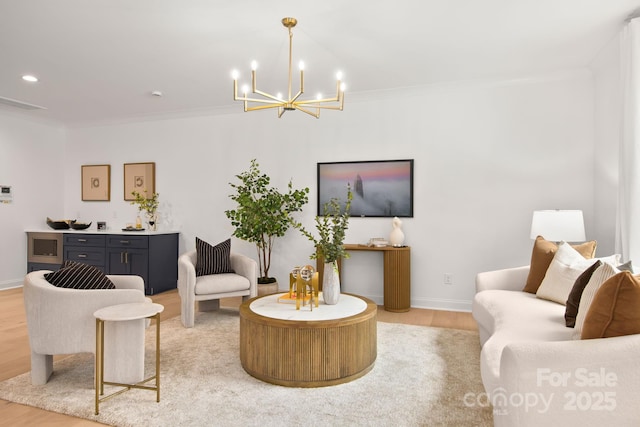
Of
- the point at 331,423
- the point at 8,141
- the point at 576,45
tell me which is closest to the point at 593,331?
the point at 331,423

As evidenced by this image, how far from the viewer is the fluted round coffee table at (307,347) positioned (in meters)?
2.62

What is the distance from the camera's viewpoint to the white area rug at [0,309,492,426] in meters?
2.24

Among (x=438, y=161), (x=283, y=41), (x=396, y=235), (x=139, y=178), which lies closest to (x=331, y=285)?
(x=396, y=235)

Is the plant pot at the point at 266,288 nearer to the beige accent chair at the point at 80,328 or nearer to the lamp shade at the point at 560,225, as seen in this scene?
the beige accent chair at the point at 80,328

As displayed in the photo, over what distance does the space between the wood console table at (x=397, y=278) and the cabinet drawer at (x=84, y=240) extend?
396cm

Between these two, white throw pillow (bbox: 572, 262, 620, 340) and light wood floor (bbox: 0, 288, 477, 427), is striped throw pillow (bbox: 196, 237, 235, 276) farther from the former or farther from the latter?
white throw pillow (bbox: 572, 262, 620, 340)

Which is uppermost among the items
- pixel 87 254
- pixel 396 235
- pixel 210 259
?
pixel 396 235

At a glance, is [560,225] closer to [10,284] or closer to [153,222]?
[153,222]

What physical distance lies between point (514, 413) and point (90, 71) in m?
4.74

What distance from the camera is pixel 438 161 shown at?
4.84 meters

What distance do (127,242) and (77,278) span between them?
3.13 metres

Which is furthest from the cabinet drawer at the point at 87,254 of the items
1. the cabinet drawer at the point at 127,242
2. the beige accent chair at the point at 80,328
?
the beige accent chair at the point at 80,328

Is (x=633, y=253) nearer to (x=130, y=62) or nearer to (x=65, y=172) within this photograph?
(x=130, y=62)

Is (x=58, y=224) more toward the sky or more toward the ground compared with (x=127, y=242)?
more toward the sky
